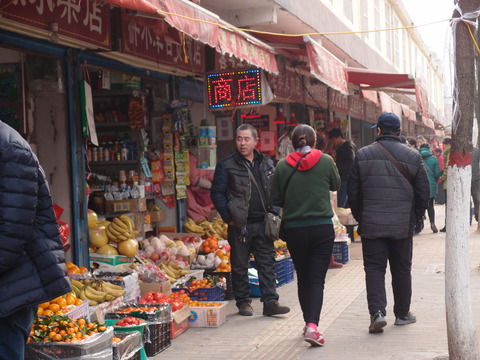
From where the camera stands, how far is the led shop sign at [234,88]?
10359 mm

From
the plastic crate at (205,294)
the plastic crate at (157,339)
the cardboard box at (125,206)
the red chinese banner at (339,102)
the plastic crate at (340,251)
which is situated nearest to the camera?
the plastic crate at (157,339)

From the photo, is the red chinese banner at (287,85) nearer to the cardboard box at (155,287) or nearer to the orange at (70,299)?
the cardboard box at (155,287)

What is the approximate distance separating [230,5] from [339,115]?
13.2 meters

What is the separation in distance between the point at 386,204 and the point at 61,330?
127 inches

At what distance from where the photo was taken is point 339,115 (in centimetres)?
2423

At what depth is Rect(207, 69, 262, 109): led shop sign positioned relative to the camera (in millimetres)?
10359

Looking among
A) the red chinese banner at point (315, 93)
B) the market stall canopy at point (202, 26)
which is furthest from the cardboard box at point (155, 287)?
the red chinese banner at point (315, 93)

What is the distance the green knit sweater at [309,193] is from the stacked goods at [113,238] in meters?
2.97

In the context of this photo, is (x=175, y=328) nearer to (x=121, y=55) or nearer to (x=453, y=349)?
(x=453, y=349)

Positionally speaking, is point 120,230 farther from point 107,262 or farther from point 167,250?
point 167,250

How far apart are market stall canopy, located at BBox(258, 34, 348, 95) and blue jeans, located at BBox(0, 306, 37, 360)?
22.0ft

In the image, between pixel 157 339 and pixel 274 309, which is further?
pixel 274 309

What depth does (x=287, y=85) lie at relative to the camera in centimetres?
1434

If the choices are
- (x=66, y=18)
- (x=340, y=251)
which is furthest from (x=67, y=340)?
(x=340, y=251)
